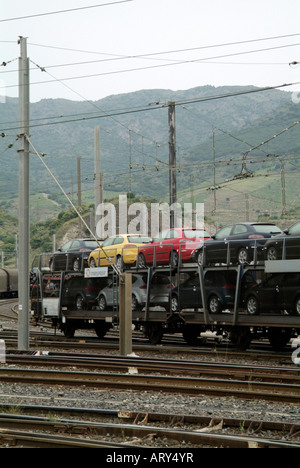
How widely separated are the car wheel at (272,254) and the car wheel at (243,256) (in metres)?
1.19

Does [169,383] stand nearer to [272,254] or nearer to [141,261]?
[272,254]

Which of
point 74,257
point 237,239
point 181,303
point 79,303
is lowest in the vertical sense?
point 79,303

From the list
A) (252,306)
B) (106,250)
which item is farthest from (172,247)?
(106,250)

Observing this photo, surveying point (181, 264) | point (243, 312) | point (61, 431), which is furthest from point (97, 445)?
point (181, 264)

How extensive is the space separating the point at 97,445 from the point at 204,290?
1447 centimetres

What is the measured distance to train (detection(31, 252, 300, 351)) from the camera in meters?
20.3

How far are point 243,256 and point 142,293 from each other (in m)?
4.70

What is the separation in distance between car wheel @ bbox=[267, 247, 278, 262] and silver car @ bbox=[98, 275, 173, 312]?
178 inches

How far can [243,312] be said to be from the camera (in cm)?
2069

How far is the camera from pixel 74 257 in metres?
28.1

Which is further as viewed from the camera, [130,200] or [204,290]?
[130,200]

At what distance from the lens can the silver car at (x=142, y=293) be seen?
77.6 feet

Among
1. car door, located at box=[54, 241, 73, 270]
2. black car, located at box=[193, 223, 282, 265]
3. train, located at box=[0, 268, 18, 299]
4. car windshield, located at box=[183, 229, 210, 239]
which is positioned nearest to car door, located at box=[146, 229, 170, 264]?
car windshield, located at box=[183, 229, 210, 239]
